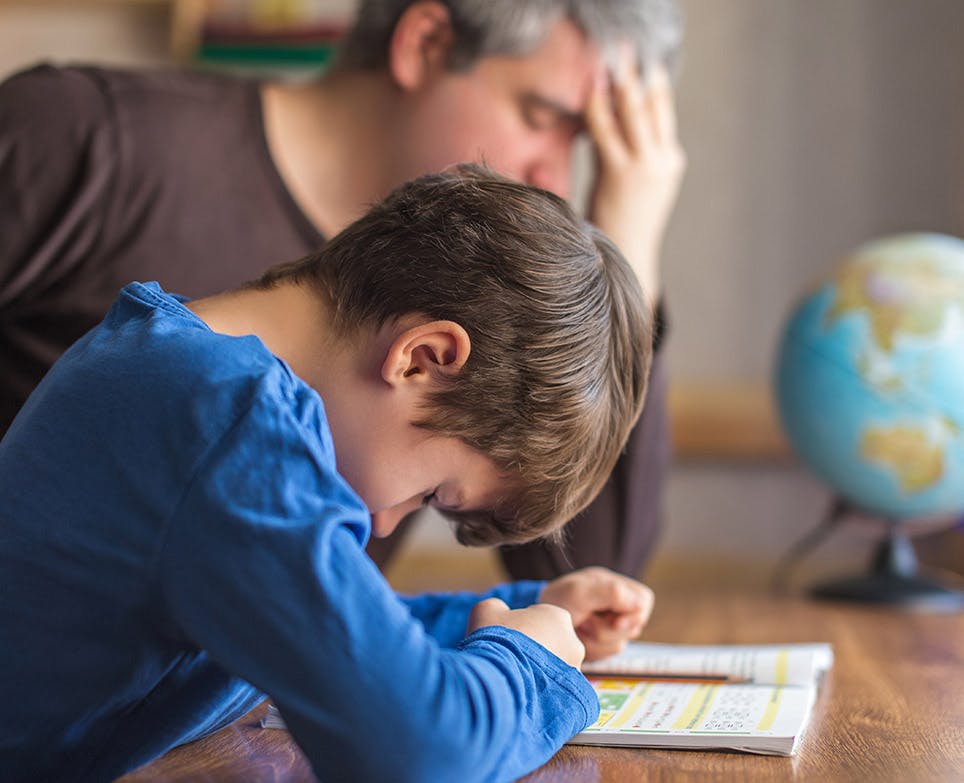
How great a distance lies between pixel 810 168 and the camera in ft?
8.18

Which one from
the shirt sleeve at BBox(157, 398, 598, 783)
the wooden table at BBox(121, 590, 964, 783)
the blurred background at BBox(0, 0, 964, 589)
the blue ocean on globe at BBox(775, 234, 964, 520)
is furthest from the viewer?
the blurred background at BBox(0, 0, 964, 589)

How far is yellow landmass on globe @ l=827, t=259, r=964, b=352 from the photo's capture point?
1676mm

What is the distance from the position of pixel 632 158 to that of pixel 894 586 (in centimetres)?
69

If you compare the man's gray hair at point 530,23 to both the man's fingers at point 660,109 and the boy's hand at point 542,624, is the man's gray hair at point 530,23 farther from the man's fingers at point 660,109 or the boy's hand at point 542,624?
the boy's hand at point 542,624

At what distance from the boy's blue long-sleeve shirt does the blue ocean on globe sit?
1.04 m

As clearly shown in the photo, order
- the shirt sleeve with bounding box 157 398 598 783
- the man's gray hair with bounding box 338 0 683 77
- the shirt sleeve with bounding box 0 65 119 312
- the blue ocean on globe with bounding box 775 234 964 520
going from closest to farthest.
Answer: the shirt sleeve with bounding box 157 398 598 783, the shirt sleeve with bounding box 0 65 119 312, the man's gray hair with bounding box 338 0 683 77, the blue ocean on globe with bounding box 775 234 964 520

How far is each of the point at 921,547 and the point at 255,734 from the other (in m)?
1.82

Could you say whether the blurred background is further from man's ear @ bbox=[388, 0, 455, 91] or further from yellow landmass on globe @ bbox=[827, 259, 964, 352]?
man's ear @ bbox=[388, 0, 455, 91]

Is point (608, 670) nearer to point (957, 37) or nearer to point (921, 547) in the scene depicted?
point (921, 547)

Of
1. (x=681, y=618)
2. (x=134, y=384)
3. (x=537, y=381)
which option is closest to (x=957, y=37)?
(x=681, y=618)

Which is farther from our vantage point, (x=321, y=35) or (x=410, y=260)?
(x=321, y=35)

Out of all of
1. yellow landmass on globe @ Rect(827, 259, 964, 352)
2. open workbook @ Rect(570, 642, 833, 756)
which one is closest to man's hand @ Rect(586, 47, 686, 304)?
yellow landmass on globe @ Rect(827, 259, 964, 352)

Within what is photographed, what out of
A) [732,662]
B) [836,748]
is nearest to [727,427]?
[732,662]

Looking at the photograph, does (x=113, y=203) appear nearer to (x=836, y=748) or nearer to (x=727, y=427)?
(x=836, y=748)
